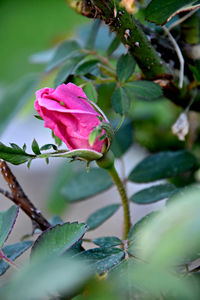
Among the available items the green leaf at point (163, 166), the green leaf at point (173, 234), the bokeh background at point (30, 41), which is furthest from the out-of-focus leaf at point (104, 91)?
the bokeh background at point (30, 41)

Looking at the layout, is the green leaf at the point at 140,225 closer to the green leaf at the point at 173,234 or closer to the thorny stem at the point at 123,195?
the thorny stem at the point at 123,195

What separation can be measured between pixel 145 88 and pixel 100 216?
0.58 feet

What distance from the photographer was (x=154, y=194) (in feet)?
1.49

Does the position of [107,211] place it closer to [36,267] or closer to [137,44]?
[137,44]

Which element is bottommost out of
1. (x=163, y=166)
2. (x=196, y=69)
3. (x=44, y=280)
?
(x=163, y=166)

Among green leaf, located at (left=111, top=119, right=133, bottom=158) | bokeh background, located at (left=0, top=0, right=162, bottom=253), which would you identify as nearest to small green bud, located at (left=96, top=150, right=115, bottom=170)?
green leaf, located at (left=111, top=119, right=133, bottom=158)

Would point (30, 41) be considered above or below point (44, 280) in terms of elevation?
below

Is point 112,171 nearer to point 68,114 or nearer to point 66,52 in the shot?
point 68,114

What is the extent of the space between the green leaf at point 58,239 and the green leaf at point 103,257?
17 millimetres

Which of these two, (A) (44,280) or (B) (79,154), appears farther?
(B) (79,154)

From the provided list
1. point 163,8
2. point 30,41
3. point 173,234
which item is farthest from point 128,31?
point 30,41

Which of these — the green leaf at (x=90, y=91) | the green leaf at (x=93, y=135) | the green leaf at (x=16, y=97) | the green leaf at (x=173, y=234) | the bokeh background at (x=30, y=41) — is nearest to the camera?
the green leaf at (x=173, y=234)

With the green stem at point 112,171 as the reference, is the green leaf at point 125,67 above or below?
above

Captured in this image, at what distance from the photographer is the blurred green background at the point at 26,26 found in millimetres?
1372
